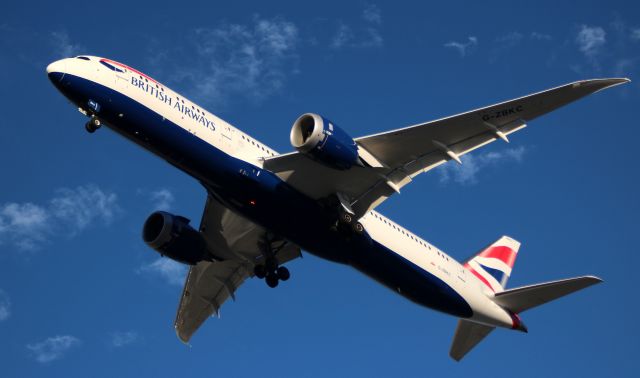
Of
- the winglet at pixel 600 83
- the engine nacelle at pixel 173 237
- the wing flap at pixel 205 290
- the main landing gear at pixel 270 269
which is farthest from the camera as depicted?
the wing flap at pixel 205 290

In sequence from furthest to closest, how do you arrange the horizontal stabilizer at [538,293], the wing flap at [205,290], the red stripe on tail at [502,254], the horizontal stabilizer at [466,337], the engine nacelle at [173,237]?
1. the red stripe on tail at [502,254]
2. the wing flap at [205,290]
3. the horizontal stabilizer at [466,337]
4. the engine nacelle at [173,237]
5. the horizontal stabilizer at [538,293]

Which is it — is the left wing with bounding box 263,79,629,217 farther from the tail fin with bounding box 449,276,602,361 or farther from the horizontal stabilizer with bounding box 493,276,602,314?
the tail fin with bounding box 449,276,602,361

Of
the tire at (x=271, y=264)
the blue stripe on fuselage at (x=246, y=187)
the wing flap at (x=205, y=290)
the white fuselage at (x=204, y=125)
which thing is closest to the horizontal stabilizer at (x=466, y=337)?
the white fuselage at (x=204, y=125)

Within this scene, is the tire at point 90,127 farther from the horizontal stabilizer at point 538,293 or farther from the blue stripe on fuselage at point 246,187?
the horizontal stabilizer at point 538,293

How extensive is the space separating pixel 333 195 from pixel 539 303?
10369 mm

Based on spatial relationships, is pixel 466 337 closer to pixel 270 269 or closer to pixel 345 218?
pixel 270 269

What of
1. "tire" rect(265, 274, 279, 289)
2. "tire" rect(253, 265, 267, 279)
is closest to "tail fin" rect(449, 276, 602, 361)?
"tire" rect(265, 274, 279, 289)

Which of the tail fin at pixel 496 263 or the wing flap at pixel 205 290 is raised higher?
the tail fin at pixel 496 263

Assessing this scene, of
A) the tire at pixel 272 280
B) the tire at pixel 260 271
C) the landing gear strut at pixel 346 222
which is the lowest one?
the tire at pixel 272 280

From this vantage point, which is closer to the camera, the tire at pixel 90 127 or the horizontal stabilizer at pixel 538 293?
the tire at pixel 90 127

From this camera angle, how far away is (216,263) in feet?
136

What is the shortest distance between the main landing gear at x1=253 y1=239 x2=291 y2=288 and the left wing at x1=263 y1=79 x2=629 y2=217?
4.89 meters

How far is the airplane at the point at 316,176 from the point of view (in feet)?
105

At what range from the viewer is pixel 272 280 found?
38.5 meters
